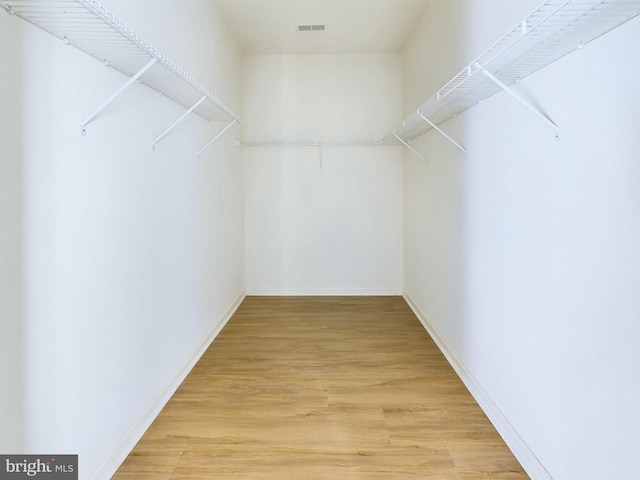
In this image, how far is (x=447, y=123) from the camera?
2.85m

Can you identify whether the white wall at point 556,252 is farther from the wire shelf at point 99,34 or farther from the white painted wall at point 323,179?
the white painted wall at point 323,179

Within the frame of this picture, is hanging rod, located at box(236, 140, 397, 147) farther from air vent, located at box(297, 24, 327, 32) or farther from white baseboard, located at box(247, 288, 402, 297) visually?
white baseboard, located at box(247, 288, 402, 297)

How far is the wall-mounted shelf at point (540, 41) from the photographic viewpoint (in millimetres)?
1124

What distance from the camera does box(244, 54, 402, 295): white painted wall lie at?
4.45m

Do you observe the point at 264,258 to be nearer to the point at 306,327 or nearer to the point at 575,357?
the point at 306,327

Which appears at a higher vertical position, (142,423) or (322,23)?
(322,23)

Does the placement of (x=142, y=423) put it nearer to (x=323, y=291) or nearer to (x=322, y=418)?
(x=322, y=418)

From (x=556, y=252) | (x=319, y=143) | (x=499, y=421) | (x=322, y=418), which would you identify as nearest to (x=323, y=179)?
(x=319, y=143)

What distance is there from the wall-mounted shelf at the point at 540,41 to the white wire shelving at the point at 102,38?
127 cm

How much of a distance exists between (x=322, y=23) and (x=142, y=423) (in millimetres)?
3433

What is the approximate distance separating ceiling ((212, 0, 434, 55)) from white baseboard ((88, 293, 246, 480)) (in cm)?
274

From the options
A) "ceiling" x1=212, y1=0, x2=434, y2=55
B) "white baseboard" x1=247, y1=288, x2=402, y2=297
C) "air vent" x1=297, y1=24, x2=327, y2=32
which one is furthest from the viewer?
"white baseboard" x1=247, y1=288, x2=402, y2=297

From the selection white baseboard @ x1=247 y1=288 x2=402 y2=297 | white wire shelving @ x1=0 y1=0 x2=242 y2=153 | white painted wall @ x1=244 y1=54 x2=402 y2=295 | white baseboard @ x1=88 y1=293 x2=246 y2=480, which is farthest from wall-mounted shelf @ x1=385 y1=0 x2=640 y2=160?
white baseboard @ x1=247 y1=288 x2=402 y2=297

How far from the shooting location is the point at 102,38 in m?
1.36
